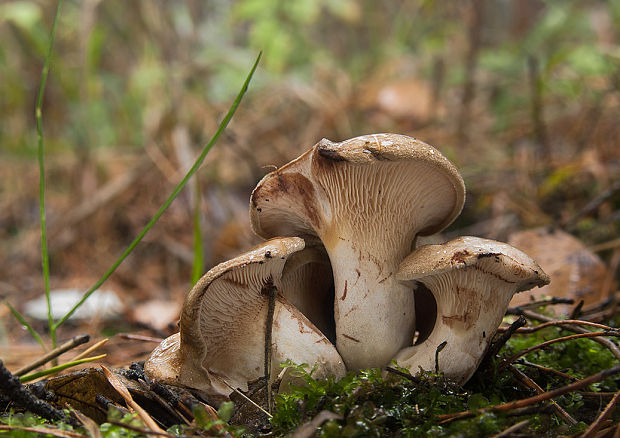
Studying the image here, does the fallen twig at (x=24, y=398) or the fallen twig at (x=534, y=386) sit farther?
the fallen twig at (x=534, y=386)

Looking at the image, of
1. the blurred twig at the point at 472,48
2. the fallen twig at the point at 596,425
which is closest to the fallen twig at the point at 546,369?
the fallen twig at the point at 596,425

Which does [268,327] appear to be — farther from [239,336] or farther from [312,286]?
[312,286]

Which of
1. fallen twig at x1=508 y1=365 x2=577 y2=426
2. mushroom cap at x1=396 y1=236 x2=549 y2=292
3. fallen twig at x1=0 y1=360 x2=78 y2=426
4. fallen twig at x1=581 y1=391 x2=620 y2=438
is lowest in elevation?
fallen twig at x1=508 y1=365 x2=577 y2=426

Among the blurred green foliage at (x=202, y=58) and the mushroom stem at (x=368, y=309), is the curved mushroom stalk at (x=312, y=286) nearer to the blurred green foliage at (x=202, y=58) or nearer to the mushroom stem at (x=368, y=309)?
the mushroom stem at (x=368, y=309)

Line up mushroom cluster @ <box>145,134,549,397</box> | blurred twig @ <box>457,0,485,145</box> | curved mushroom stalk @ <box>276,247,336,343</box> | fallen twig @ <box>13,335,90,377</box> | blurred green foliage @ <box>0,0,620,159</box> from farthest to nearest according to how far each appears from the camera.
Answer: blurred green foliage @ <box>0,0,620,159</box> → blurred twig @ <box>457,0,485,145</box> → curved mushroom stalk @ <box>276,247,336,343</box> → mushroom cluster @ <box>145,134,549,397</box> → fallen twig @ <box>13,335,90,377</box>

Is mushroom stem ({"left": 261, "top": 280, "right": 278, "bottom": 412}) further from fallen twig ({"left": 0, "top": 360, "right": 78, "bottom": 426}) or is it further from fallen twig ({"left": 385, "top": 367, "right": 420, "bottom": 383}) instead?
fallen twig ({"left": 0, "top": 360, "right": 78, "bottom": 426})

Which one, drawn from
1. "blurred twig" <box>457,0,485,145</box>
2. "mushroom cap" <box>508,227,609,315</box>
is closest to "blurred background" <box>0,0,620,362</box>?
"blurred twig" <box>457,0,485,145</box>

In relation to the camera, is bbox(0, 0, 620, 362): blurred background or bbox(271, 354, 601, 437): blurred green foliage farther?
bbox(0, 0, 620, 362): blurred background

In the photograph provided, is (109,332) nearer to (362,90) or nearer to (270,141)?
(270,141)
